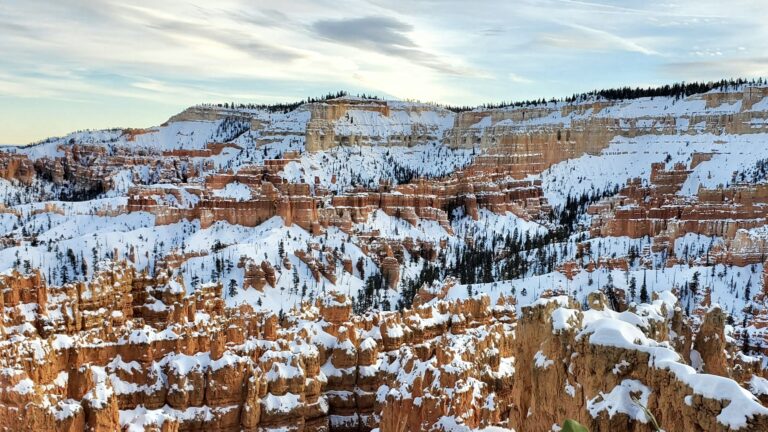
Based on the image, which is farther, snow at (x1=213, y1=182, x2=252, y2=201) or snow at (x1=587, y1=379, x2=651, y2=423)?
snow at (x1=213, y1=182, x2=252, y2=201)

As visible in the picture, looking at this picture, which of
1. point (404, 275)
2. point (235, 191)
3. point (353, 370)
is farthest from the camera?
point (235, 191)

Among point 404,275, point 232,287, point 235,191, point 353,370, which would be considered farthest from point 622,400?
point 235,191

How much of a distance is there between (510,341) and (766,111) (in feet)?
432

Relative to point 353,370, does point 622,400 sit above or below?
above

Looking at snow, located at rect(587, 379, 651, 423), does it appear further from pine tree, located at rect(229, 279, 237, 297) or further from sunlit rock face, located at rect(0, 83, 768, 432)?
pine tree, located at rect(229, 279, 237, 297)

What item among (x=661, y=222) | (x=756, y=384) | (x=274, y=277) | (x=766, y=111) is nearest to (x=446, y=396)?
(x=756, y=384)

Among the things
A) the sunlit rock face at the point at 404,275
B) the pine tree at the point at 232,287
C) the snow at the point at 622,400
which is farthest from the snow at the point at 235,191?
the snow at the point at 622,400

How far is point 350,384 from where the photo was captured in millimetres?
23594

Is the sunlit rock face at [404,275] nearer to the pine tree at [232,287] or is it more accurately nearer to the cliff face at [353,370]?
the cliff face at [353,370]

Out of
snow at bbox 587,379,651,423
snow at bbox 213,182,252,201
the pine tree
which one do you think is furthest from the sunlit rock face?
the pine tree

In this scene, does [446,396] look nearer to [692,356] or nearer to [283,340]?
[692,356]

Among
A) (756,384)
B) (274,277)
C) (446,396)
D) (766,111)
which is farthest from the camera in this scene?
(766,111)

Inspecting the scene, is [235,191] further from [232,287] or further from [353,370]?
[353,370]

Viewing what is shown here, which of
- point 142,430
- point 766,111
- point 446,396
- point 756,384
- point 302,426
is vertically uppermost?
point 766,111
